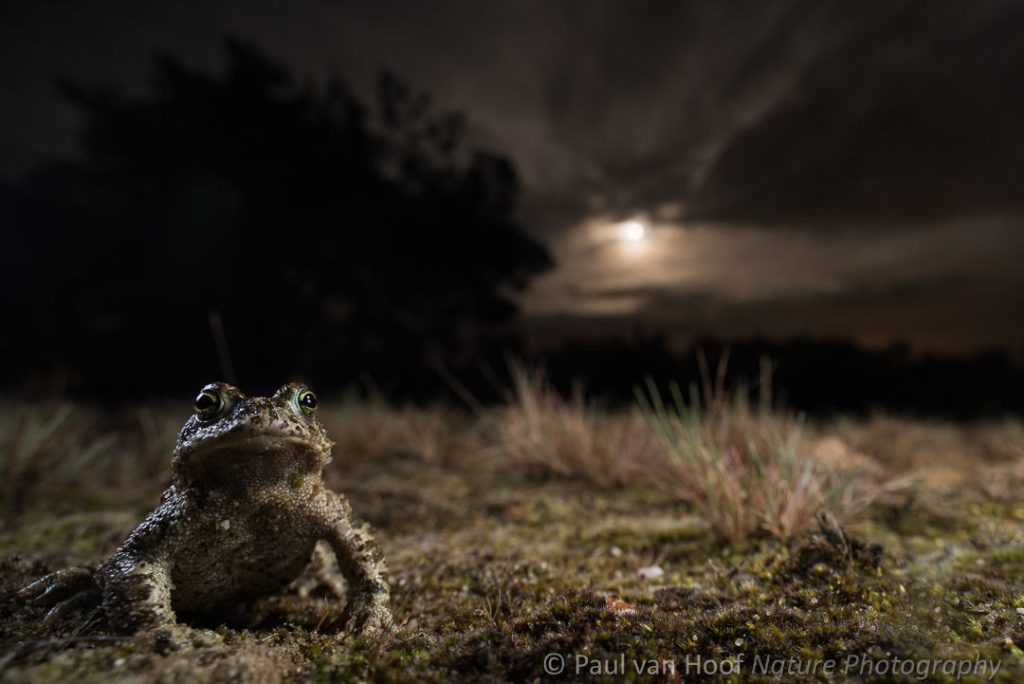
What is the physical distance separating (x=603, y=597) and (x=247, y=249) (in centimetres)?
1359

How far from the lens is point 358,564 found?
194cm

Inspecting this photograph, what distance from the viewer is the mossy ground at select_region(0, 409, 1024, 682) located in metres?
1.48

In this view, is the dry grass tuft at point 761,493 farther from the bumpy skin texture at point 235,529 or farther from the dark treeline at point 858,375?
the dark treeline at point 858,375

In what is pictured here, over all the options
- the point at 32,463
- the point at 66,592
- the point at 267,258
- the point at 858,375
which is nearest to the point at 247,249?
the point at 267,258

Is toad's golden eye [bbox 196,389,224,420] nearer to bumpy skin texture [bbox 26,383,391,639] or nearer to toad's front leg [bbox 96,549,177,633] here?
bumpy skin texture [bbox 26,383,391,639]

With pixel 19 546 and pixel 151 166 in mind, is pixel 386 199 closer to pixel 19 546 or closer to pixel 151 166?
pixel 151 166

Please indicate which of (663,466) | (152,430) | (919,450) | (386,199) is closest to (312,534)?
(663,466)

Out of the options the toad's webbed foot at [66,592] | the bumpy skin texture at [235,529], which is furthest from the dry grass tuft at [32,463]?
the bumpy skin texture at [235,529]

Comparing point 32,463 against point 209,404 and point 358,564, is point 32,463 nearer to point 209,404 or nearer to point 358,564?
point 209,404

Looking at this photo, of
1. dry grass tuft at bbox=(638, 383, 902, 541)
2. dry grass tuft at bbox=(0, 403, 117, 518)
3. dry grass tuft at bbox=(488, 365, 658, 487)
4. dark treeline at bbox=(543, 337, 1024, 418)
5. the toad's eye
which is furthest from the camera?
dark treeline at bbox=(543, 337, 1024, 418)

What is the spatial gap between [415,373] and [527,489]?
1053 centimetres

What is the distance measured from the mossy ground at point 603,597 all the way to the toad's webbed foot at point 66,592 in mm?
56

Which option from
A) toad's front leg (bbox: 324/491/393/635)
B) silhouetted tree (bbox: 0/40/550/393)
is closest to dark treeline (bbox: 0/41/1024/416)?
silhouetted tree (bbox: 0/40/550/393)

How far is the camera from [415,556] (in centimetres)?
274
